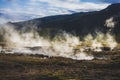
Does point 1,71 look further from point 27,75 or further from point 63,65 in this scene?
point 63,65

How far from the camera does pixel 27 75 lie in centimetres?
8850

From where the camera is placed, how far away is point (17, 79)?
82625mm

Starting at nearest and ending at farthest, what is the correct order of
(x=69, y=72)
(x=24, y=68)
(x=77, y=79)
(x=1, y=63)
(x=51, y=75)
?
1. (x=77, y=79)
2. (x=51, y=75)
3. (x=69, y=72)
4. (x=24, y=68)
5. (x=1, y=63)

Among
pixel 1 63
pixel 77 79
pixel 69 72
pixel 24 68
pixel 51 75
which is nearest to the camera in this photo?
pixel 77 79

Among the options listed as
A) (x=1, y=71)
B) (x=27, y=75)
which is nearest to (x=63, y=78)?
(x=27, y=75)

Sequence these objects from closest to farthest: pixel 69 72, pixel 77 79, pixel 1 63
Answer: pixel 77 79, pixel 69 72, pixel 1 63

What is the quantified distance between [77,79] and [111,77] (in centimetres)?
947

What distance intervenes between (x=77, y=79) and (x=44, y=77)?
27.0ft

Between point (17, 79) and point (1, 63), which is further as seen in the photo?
point (1, 63)

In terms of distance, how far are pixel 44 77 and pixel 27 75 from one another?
20.3 feet

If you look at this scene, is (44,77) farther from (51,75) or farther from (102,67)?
(102,67)

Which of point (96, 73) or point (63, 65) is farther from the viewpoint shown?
point (63, 65)

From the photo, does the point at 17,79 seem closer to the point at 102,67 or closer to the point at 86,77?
the point at 86,77

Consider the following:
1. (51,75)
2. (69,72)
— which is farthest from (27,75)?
(69,72)
